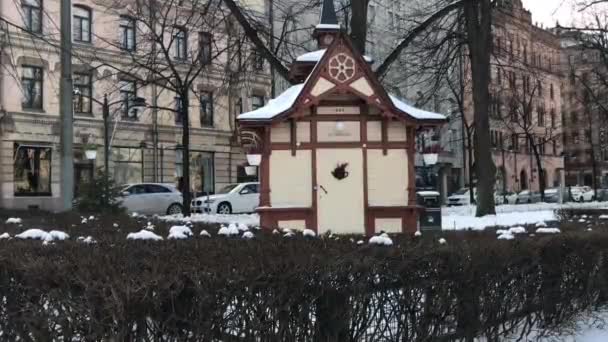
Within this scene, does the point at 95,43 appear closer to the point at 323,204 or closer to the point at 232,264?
the point at 323,204

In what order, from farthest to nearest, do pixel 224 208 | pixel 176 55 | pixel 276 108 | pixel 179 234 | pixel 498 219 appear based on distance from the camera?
pixel 176 55
pixel 224 208
pixel 498 219
pixel 276 108
pixel 179 234

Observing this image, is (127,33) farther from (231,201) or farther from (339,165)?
(339,165)

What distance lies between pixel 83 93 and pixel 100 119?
179cm

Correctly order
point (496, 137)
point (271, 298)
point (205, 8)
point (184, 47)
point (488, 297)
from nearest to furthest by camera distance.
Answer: point (271, 298), point (488, 297), point (205, 8), point (184, 47), point (496, 137)

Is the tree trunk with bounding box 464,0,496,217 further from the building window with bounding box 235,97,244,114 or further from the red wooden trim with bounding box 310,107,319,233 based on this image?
the building window with bounding box 235,97,244,114

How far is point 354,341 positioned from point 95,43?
3793cm

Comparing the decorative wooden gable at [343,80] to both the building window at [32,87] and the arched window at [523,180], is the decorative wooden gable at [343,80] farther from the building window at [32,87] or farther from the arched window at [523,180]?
the arched window at [523,180]

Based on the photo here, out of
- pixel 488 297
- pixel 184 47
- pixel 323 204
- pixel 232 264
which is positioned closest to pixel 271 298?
pixel 232 264

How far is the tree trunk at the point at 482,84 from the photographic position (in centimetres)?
2333

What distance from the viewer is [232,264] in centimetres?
446

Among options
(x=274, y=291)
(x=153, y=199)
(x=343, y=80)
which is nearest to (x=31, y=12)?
(x=153, y=199)

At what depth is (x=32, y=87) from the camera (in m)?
36.6

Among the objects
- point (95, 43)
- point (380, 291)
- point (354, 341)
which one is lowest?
point (354, 341)

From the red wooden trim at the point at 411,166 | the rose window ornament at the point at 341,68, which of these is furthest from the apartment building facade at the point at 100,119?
the red wooden trim at the point at 411,166
